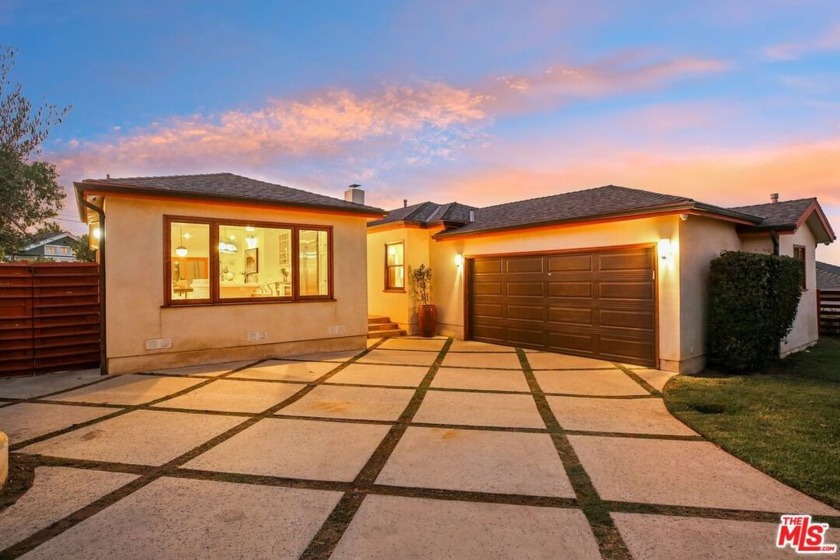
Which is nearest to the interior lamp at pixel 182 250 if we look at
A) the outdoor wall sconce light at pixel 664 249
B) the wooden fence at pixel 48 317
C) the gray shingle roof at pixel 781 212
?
the wooden fence at pixel 48 317

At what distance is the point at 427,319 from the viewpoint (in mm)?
11500

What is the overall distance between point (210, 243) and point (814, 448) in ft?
30.1

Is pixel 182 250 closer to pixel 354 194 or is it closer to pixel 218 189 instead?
pixel 218 189

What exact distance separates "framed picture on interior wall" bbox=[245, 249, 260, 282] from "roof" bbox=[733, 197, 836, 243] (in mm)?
10745

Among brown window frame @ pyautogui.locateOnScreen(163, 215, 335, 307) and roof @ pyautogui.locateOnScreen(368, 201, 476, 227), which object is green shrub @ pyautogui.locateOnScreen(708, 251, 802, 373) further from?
brown window frame @ pyautogui.locateOnScreen(163, 215, 335, 307)

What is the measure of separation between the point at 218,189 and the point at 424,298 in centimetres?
618

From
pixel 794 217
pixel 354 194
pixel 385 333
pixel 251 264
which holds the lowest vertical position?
pixel 385 333

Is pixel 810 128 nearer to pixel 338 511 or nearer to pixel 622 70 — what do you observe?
pixel 622 70

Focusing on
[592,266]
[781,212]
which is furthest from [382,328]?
[781,212]

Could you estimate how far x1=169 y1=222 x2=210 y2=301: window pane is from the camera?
300 inches

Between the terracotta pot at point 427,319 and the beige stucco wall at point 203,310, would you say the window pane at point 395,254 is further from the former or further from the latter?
the beige stucco wall at point 203,310

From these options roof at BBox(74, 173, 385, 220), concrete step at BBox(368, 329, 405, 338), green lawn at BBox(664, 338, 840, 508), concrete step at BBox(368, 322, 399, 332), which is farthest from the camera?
concrete step at BBox(368, 322, 399, 332)

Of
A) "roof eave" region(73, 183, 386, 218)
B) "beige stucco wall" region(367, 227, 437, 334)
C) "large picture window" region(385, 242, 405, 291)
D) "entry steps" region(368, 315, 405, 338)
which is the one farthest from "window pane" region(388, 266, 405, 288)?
"roof eave" region(73, 183, 386, 218)

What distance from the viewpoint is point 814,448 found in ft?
12.4
